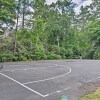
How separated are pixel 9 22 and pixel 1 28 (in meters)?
1.17

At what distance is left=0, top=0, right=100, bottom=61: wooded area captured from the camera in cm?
2106

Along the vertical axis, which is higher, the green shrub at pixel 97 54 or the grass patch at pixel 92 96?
the green shrub at pixel 97 54

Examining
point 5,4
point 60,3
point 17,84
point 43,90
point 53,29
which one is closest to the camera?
point 43,90

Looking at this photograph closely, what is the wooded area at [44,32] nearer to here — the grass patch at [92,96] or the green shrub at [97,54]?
the green shrub at [97,54]

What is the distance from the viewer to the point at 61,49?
1150 inches

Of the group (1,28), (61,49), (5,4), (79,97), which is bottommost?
(79,97)

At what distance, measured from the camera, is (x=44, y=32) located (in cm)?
2969

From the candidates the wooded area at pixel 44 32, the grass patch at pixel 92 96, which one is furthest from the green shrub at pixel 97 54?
the grass patch at pixel 92 96

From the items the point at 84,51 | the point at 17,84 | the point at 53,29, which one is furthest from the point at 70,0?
the point at 17,84

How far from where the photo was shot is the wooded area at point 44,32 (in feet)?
69.1

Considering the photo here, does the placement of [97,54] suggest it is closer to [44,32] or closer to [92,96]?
[44,32]

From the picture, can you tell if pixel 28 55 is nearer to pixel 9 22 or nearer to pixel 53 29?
pixel 9 22

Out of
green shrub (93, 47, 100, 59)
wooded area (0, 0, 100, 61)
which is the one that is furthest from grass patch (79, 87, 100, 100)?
green shrub (93, 47, 100, 59)

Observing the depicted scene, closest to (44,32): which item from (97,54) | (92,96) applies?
(97,54)
